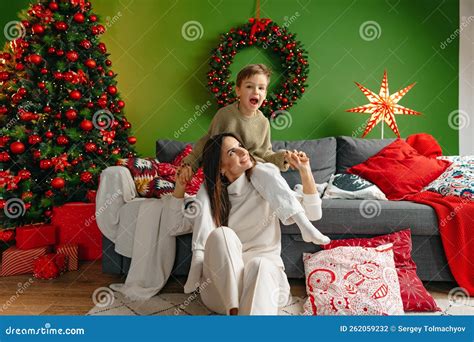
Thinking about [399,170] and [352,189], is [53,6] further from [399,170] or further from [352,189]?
[399,170]

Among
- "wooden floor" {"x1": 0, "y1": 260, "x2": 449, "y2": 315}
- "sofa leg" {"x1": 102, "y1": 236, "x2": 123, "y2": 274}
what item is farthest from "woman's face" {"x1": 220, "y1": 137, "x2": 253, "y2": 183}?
"sofa leg" {"x1": 102, "y1": 236, "x2": 123, "y2": 274}

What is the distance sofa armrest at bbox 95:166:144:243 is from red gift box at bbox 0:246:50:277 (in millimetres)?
594

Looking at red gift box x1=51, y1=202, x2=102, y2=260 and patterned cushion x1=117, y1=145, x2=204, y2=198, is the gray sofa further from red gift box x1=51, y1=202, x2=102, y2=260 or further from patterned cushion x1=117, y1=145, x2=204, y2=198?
red gift box x1=51, y1=202, x2=102, y2=260

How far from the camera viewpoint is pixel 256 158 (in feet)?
6.29

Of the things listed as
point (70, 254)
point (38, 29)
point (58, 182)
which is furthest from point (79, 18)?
point (70, 254)

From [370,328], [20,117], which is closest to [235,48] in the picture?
[20,117]

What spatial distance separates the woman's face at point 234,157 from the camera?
167 centimetres

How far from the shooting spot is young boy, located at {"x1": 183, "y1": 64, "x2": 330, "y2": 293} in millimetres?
1619

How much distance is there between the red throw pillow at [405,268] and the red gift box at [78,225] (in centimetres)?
150

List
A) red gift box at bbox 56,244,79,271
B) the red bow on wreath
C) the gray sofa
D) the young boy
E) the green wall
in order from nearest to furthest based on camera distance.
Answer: the young boy
the gray sofa
red gift box at bbox 56,244,79,271
the red bow on wreath
the green wall

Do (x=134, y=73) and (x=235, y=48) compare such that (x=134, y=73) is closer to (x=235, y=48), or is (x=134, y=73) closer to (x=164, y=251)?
(x=235, y=48)

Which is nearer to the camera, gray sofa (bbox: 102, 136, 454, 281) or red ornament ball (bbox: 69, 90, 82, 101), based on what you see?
gray sofa (bbox: 102, 136, 454, 281)

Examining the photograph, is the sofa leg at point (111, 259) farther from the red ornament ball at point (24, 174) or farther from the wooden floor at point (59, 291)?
the red ornament ball at point (24, 174)

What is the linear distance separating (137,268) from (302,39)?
91.7 inches
